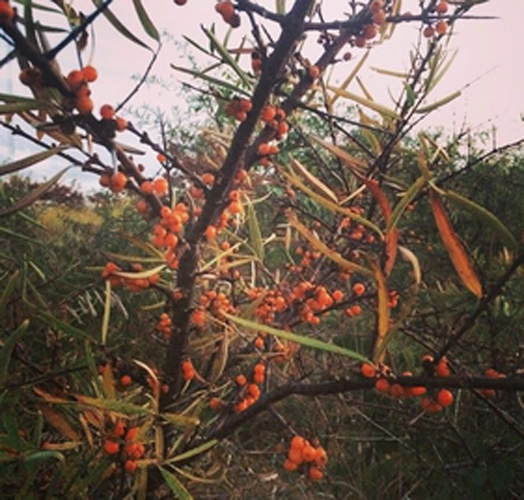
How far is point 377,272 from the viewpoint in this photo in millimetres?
338

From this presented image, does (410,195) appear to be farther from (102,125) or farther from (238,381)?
(238,381)

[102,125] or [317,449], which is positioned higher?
[102,125]

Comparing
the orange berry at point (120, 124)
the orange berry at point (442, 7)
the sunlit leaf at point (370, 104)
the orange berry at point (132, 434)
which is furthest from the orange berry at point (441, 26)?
the orange berry at point (132, 434)

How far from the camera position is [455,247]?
1.14 feet

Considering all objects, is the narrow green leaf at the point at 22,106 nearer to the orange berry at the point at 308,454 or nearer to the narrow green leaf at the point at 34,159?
the narrow green leaf at the point at 34,159

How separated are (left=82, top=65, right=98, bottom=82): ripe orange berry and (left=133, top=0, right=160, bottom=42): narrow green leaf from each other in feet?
0.24

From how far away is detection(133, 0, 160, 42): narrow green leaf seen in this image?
0.43 meters

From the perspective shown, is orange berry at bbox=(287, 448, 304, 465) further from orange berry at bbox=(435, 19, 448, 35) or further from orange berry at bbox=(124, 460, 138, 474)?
orange berry at bbox=(435, 19, 448, 35)

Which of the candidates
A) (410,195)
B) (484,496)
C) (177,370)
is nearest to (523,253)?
(410,195)

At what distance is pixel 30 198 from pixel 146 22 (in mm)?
219

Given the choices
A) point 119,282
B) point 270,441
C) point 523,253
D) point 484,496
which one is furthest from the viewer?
point 270,441

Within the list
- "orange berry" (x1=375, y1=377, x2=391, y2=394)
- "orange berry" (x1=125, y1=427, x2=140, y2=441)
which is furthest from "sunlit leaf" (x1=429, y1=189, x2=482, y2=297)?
"orange berry" (x1=125, y1=427, x2=140, y2=441)

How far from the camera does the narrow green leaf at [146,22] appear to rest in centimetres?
43

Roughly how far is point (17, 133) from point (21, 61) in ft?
0.38
